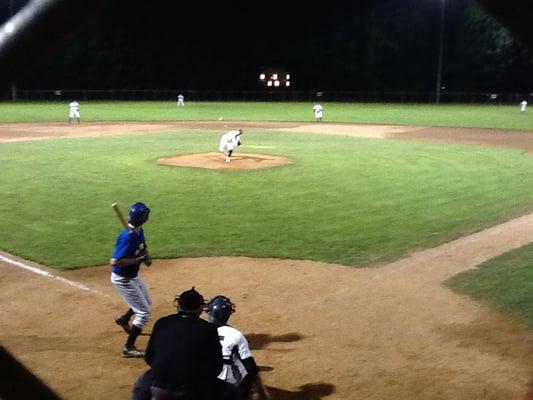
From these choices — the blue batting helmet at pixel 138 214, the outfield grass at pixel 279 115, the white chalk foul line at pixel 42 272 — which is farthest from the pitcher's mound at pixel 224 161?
the outfield grass at pixel 279 115

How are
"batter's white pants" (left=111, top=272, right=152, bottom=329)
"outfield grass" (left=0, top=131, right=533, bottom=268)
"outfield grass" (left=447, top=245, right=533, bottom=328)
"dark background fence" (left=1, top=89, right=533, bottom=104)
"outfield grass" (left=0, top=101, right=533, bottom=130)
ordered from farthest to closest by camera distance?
"dark background fence" (left=1, top=89, right=533, bottom=104)
"outfield grass" (left=0, top=101, right=533, bottom=130)
"outfield grass" (left=0, top=131, right=533, bottom=268)
"outfield grass" (left=447, top=245, right=533, bottom=328)
"batter's white pants" (left=111, top=272, right=152, bottom=329)

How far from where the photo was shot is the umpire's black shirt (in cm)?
380

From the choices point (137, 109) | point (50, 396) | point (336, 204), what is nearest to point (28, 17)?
point (50, 396)

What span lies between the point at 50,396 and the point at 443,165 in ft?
73.3

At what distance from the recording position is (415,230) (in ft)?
43.7

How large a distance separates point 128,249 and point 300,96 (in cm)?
5985

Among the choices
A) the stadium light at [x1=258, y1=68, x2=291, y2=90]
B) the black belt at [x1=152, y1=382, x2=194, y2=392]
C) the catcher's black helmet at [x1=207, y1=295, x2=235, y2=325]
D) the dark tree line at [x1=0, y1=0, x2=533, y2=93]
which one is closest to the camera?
the black belt at [x1=152, y1=382, x2=194, y2=392]

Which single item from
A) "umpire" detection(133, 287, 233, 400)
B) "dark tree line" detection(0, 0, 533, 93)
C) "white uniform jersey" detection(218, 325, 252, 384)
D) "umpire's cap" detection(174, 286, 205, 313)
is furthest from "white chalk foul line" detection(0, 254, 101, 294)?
"dark tree line" detection(0, 0, 533, 93)

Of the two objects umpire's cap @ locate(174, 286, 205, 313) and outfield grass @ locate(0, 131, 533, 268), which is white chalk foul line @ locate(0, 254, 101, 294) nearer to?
outfield grass @ locate(0, 131, 533, 268)

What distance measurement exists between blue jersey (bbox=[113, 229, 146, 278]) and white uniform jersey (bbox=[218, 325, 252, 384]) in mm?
2172

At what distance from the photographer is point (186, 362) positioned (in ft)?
12.5

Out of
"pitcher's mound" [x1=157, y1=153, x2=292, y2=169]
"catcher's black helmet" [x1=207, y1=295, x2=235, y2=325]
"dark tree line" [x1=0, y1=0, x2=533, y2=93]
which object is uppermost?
"dark tree line" [x1=0, y1=0, x2=533, y2=93]

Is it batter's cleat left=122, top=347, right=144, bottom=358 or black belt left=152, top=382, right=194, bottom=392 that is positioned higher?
black belt left=152, top=382, right=194, bottom=392

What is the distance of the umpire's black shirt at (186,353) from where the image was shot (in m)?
3.80
